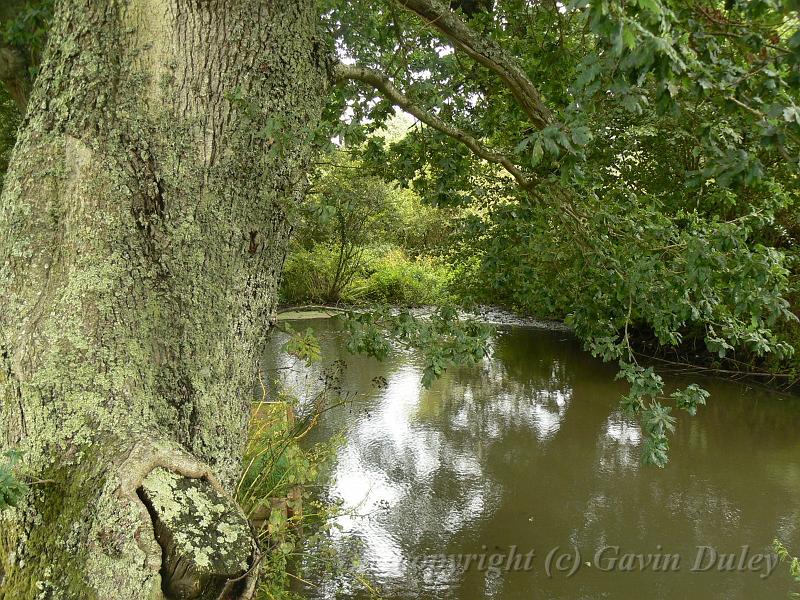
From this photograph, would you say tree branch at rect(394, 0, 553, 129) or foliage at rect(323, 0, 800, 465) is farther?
tree branch at rect(394, 0, 553, 129)

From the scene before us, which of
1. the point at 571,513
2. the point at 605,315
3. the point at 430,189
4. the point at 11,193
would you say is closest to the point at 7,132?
the point at 430,189

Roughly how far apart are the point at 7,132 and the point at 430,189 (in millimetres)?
4024

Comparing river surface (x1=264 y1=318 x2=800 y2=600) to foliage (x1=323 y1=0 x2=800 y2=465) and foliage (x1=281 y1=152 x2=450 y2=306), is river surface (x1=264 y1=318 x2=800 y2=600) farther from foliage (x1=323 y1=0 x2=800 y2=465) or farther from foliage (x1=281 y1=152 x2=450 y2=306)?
foliage (x1=281 y1=152 x2=450 y2=306)

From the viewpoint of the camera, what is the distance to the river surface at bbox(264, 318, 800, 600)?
12.4 ft

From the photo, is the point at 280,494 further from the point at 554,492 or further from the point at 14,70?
the point at 14,70

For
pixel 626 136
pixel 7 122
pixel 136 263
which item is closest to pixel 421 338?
pixel 136 263

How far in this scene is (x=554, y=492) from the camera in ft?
16.0

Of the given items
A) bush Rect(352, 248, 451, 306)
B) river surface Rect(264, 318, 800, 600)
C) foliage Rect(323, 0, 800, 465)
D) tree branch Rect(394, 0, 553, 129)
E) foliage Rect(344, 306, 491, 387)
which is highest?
tree branch Rect(394, 0, 553, 129)

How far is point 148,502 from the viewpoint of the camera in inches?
54.1

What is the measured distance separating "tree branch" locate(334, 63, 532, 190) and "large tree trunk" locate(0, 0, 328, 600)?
0.35 m

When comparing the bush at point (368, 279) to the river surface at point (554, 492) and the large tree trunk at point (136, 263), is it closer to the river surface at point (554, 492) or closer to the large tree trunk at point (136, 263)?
the river surface at point (554, 492)

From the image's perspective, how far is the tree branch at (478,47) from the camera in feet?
8.59

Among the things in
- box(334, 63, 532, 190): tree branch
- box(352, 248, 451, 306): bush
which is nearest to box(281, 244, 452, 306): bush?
box(352, 248, 451, 306): bush

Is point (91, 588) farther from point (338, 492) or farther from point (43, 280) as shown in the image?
point (338, 492)
